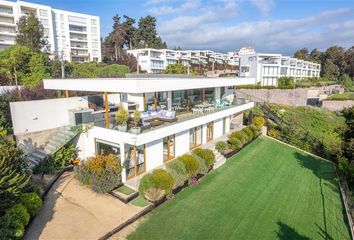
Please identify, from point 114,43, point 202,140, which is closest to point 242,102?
point 202,140

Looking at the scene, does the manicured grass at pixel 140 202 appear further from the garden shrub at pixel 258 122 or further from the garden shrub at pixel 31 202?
the garden shrub at pixel 258 122

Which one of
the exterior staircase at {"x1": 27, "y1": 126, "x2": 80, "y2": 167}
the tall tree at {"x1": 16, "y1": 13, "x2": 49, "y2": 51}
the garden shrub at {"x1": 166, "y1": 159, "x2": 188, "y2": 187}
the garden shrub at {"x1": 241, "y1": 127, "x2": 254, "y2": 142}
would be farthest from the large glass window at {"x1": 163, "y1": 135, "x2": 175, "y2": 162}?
the tall tree at {"x1": 16, "y1": 13, "x2": 49, "y2": 51}

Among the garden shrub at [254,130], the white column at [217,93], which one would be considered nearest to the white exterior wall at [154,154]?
the garden shrub at [254,130]

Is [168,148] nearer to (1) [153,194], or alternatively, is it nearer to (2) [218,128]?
(1) [153,194]

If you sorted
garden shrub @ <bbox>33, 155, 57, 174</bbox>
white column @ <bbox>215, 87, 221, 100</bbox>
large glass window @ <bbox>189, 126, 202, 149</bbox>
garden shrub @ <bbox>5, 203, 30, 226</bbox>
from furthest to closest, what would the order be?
white column @ <bbox>215, 87, 221, 100</bbox>
large glass window @ <bbox>189, 126, 202, 149</bbox>
garden shrub @ <bbox>33, 155, 57, 174</bbox>
garden shrub @ <bbox>5, 203, 30, 226</bbox>

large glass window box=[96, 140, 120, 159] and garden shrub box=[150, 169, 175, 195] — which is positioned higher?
large glass window box=[96, 140, 120, 159]

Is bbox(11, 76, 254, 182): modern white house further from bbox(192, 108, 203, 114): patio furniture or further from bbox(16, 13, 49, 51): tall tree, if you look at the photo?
bbox(16, 13, 49, 51): tall tree

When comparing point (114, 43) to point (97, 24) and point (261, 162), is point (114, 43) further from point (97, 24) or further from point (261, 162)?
point (261, 162)
